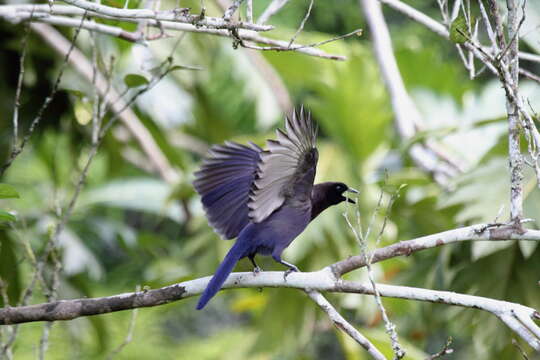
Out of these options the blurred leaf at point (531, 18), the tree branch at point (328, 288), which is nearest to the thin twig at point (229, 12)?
the tree branch at point (328, 288)

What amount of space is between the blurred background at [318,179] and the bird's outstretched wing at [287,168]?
0.42m

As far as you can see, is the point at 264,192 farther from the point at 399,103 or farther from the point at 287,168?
the point at 399,103

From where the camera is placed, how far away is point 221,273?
2.22 meters

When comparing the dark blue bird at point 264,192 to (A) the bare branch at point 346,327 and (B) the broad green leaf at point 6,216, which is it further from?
(B) the broad green leaf at point 6,216

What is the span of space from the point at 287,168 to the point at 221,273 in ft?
1.32

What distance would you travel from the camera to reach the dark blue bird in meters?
2.32

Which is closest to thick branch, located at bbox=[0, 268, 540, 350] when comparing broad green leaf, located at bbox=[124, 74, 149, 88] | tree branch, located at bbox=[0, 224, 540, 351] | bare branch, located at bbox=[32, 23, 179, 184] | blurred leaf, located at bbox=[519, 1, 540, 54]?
tree branch, located at bbox=[0, 224, 540, 351]

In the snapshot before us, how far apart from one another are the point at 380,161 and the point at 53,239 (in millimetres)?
2479

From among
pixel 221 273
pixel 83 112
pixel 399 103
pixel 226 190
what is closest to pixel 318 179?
pixel 399 103

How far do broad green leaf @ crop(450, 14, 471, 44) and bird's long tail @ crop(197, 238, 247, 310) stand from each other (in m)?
0.89

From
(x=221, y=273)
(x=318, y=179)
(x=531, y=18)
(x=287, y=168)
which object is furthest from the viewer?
(x=318, y=179)

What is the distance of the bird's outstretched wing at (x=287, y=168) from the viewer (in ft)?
7.57

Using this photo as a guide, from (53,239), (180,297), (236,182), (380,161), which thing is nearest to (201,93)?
(380,161)

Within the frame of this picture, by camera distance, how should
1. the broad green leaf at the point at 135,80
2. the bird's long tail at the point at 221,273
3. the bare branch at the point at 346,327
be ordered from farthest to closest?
the broad green leaf at the point at 135,80 < the bird's long tail at the point at 221,273 < the bare branch at the point at 346,327
